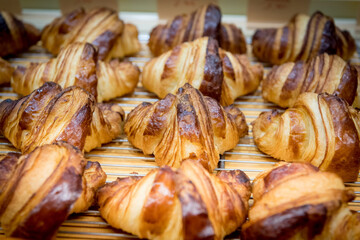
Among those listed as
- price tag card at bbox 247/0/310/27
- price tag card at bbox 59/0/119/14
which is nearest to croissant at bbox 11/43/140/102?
price tag card at bbox 59/0/119/14

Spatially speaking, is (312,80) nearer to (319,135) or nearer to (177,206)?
(319,135)

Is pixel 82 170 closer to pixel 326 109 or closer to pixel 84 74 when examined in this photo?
pixel 84 74

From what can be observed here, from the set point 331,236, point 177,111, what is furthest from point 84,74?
point 331,236

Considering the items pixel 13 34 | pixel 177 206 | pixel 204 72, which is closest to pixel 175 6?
pixel 204 72

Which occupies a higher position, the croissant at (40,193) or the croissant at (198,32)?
the croissant at (198,32)

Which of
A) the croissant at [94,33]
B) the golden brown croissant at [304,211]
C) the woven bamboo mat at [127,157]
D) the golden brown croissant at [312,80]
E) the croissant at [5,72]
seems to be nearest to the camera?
the golden brown croissant at [304,211]

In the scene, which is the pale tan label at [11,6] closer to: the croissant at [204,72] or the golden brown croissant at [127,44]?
the golden brown croissant at [127,44]

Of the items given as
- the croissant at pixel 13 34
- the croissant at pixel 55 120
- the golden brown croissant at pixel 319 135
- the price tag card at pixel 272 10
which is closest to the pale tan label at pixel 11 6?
the croissant at pixel 13 34

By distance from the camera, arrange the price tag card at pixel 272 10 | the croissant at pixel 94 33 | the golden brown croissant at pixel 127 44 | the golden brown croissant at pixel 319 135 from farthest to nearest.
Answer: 1. the price tag card at pixel 272 10
2. the golden brown croissant at pixel 127 44
3. the croissant at pixel 94 33
4. the golden brown croissant at pixel 319 135
